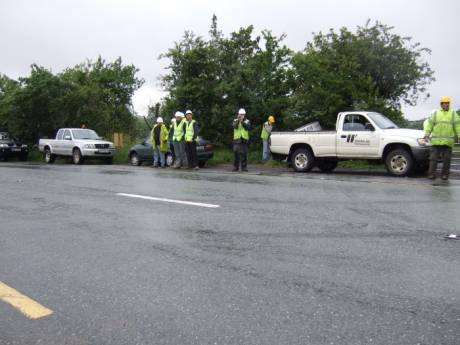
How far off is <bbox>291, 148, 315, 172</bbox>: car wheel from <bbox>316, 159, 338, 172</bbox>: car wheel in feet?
1.71

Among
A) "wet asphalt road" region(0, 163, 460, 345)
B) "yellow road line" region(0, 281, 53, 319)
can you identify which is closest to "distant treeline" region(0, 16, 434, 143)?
"wet asphalt road" region(0, 163, 460, 345)

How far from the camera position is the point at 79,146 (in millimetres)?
23062

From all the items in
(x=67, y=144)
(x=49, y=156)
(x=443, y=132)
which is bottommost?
(x=49, y=156)

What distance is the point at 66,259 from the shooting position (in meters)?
4.90

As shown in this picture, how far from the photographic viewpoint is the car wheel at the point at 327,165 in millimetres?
15633

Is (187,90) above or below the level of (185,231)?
above

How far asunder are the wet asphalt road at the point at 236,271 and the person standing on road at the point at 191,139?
8.39 metres

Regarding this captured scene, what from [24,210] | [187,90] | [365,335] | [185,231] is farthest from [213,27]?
[365,335]

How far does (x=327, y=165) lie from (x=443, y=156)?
413 cm

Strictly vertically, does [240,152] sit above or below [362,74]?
below

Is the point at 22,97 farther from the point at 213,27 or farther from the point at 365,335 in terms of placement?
the point at 365,335

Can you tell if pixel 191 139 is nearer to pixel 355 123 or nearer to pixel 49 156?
pixel 355 123

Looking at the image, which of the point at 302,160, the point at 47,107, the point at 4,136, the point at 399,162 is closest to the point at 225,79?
the point at 302,160

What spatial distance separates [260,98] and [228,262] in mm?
16293
